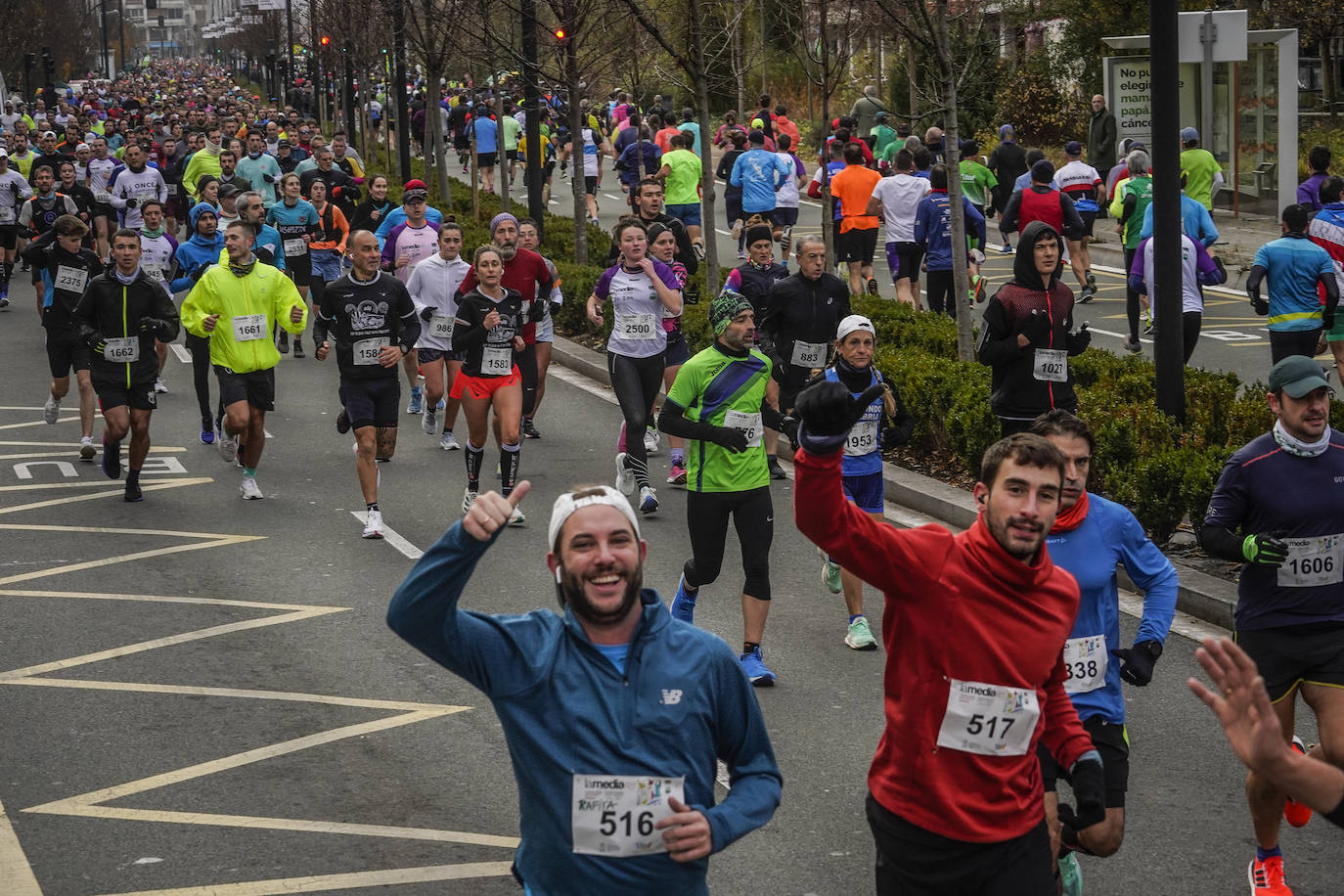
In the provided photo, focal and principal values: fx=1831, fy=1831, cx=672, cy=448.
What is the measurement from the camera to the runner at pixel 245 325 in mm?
13148

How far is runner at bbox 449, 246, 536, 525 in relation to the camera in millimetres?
12266

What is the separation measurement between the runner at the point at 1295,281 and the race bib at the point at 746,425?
19.5 ft

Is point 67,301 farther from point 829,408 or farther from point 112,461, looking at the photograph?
point 829,408

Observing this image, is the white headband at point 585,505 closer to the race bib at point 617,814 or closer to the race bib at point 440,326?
the race bib at point 617,814

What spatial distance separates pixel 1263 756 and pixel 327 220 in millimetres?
17445

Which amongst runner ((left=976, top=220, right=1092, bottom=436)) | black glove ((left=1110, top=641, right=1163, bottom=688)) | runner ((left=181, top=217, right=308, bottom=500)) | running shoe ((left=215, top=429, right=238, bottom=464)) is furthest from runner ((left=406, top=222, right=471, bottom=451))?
black glove ((left=1110, top=641, right=1163, bottom=688))

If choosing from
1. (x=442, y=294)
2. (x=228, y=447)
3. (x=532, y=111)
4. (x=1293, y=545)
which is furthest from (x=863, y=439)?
(x=532, y=111)

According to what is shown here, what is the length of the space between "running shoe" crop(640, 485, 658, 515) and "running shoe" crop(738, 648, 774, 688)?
359 centimetres

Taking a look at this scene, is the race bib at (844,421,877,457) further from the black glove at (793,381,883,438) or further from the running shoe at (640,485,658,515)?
the black glove at (793,381,883,438)

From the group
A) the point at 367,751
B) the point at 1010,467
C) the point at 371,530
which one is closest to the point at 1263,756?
the point at 1010,467

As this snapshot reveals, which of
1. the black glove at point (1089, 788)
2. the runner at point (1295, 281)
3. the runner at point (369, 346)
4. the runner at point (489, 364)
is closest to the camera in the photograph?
the black glove at point (1089, 788)

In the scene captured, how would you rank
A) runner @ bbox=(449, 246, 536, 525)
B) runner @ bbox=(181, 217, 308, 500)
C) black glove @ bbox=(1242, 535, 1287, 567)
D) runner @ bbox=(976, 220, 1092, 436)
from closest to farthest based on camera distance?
black glove @ bbox=(1242, 535, 1287, 567), runner @ bbox=(976, 220, 1092, 436), runner @ bbox=(449, 246, 536, 525), runner @ bbox=(181, 217, 308, 500)

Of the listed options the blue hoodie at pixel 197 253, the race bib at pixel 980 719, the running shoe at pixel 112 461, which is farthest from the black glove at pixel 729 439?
the blue hoodie at pixel 197 253

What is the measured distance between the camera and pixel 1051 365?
10250 mm
